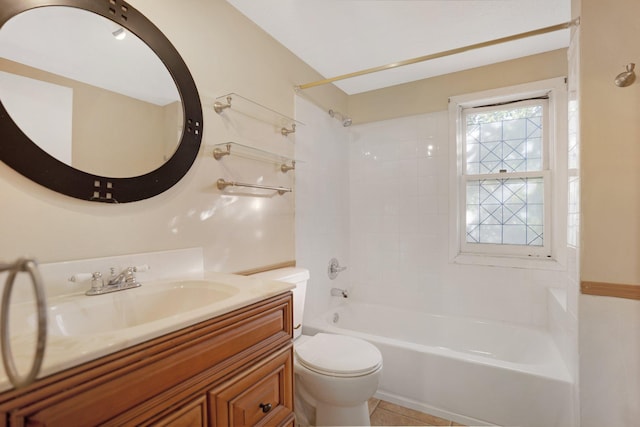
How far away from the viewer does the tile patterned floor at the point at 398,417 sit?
1.73 meters

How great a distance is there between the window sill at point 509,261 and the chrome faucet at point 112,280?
2228 millimetres

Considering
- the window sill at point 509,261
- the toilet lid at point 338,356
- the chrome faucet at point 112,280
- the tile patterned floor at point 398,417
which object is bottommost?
the tile patterned floor at point 398,417

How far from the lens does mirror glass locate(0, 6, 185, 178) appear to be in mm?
939

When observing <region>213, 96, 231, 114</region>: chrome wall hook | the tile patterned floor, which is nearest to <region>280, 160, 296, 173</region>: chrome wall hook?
<region>213, 96, 231, 114</region>: chrome wall hook

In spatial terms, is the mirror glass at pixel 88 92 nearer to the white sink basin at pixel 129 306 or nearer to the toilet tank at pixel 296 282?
the white sink basin at pixel 129 306

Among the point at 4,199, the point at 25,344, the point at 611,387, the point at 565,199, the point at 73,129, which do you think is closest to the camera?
the point at 25,344

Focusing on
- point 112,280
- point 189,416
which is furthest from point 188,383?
point 112,280

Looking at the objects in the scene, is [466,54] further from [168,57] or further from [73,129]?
[73,129]

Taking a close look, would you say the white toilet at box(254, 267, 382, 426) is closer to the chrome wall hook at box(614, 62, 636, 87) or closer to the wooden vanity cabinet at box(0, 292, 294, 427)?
the wooden vanity cabinet at box(0, 292, 294, 427)

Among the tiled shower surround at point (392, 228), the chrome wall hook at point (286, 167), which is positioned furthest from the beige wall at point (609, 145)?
the chrome wall hook at point (286, 167)

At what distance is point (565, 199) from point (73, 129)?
2813 mm

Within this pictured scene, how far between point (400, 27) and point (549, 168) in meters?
1.50

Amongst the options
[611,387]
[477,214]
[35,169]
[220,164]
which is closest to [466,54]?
[477,214]

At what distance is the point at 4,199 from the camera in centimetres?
90
